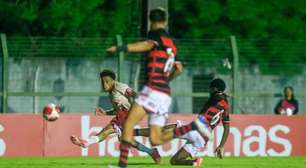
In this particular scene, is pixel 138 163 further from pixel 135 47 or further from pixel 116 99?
pixel 135 47

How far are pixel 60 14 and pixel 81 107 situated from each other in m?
4.95

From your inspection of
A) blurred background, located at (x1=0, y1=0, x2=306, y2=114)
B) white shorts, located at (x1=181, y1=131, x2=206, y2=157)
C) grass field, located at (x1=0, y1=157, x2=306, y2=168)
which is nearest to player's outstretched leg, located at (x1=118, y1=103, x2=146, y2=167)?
grass field, located at (x1=0, y1=157, x2=306, y2=168)

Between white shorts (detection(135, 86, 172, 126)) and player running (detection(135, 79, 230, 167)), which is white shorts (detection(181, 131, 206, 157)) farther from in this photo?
white shorts (detection(135, 86, 172, 126))

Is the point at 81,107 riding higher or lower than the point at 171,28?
lower

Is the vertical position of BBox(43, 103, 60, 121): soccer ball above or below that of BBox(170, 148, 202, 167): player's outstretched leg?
above

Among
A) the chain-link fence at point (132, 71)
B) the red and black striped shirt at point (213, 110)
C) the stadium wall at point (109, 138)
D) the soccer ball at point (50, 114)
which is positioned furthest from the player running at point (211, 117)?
the chain-link fence at point (132, 71)

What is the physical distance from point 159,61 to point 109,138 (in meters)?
8.96

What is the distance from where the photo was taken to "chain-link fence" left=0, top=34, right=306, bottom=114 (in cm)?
2639

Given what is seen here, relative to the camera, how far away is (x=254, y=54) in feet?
106

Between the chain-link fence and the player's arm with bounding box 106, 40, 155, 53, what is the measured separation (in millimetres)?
9432

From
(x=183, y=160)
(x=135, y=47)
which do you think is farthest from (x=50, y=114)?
(x=135, y=47)

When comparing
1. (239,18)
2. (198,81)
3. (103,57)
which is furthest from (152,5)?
(239,18)

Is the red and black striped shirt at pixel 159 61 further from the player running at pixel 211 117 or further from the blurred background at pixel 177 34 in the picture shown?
the blurred background at pixel 177 34

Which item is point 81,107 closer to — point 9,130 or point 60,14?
point 60,14
